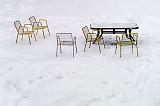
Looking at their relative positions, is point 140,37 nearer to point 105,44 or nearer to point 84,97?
point 105,44

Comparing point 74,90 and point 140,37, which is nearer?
point 74,90

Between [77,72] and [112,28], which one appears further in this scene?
[112,28]

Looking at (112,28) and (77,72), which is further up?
(112,28)

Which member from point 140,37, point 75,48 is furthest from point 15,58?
point 140,37

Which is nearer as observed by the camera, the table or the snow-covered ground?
the snow-covered ground

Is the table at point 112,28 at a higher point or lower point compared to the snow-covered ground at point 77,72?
higher

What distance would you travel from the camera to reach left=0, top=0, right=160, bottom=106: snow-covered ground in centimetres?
686

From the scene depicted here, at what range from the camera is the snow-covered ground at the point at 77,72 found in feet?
22.5

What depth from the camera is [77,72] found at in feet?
27.1

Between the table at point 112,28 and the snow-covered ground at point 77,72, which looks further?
the table at point 112,28

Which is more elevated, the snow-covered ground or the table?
the table

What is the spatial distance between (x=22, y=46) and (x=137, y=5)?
8.48 meters

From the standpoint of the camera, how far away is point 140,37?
1134 cm

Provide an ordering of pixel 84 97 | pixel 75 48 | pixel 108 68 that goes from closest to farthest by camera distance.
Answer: pixel 84 97 → pixel 108 68 → pixel 75 48
